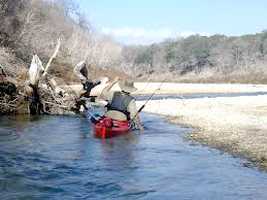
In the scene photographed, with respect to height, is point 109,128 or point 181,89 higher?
point 181,89

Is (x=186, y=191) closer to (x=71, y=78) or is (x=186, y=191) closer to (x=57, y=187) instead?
(x=57, y=187)

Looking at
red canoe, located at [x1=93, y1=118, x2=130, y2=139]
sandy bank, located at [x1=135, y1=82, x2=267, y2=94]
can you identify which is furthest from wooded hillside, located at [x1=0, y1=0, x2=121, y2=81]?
red canoe, located at [x1=93, y1=118, x2=130, y2=139]

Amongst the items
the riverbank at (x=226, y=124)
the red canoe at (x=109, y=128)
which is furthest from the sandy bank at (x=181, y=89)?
the red canoe at (x=109, y=128)

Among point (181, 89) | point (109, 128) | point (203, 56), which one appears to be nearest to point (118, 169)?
point (109, 128)

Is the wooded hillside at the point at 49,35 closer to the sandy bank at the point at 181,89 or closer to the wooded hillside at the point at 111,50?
the wooded hillside at the point at 111,50

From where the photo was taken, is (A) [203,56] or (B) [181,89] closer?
(B) [181,89]

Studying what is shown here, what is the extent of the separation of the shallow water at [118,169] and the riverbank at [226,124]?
96 centimetres

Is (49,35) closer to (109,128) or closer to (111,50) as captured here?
(111,50)

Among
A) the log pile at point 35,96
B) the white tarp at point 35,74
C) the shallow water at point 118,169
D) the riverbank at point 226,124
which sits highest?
the white tarp at point 35,74

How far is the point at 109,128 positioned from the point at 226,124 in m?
7.12

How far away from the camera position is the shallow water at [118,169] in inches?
618

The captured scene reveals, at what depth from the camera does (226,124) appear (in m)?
31.0

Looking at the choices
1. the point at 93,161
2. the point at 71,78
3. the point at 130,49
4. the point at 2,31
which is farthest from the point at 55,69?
the point at 130,49

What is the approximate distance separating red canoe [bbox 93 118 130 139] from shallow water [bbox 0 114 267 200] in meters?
0.49
